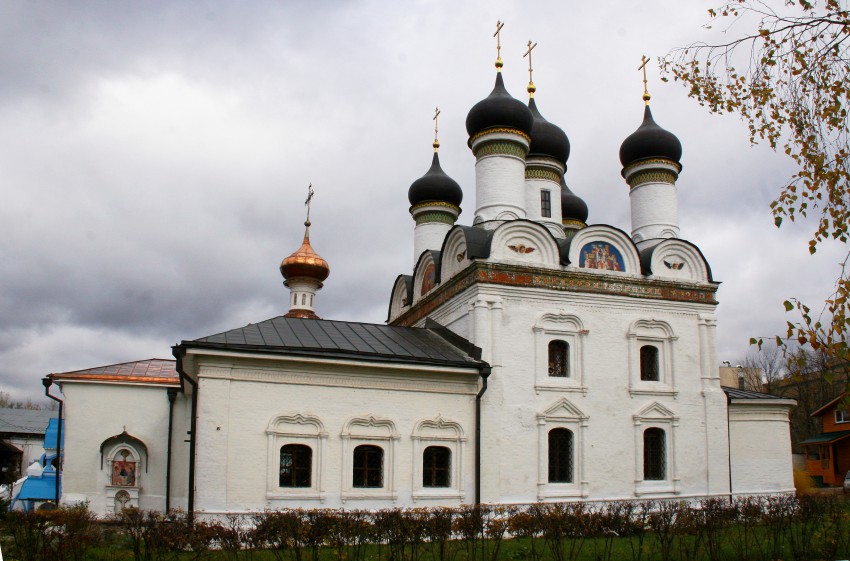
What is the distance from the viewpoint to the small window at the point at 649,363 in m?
15.2

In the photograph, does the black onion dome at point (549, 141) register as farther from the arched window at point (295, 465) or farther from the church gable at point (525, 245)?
the arched window at point (295, 465)

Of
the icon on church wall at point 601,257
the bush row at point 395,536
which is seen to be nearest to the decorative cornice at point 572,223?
the icon on church wall at point 601,257

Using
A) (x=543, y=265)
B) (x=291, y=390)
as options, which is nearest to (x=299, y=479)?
(x=291, y=390)

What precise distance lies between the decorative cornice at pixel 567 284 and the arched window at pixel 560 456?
8.71ft

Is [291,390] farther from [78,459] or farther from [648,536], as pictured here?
[648,536]

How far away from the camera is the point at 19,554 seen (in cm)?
760

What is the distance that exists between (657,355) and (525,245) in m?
3.43

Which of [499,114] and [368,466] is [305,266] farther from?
[368,466]

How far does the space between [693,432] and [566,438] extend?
2681 millimetres

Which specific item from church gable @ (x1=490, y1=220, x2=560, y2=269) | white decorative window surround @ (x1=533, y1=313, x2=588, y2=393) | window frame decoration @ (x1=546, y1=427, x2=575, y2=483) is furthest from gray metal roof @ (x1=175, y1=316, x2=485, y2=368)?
window frame decoration @ (x1=546, y1=427, x2=575, y2=483)

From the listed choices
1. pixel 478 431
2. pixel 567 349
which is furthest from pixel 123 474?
pixel 567 349

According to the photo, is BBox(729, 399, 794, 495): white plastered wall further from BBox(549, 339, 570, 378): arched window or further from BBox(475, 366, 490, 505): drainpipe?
BBox(475, 366, 490, 505): drainpipe

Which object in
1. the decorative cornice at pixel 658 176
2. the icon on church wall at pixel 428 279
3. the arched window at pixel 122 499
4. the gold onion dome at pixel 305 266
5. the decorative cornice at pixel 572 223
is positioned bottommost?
the arched window at pixel 122 499

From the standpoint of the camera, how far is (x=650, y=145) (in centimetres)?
1789
